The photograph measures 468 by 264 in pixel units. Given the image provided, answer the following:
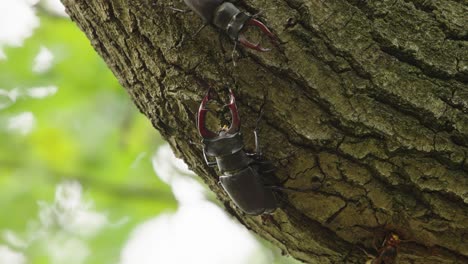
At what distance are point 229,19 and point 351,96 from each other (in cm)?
55

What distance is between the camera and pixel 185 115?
2.23 m

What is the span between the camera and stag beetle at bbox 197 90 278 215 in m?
2.18

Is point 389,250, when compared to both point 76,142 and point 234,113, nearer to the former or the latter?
point 234,113

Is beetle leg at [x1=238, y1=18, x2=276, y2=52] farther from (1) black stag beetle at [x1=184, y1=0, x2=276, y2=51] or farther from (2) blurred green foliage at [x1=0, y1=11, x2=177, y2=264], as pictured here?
(2) blurred green foliage at [x1=0, y1=11, x2=177, y2=264]

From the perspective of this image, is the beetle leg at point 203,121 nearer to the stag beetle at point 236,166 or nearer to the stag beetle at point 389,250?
the stag beetle at point 236,166

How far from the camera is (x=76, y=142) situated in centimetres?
568

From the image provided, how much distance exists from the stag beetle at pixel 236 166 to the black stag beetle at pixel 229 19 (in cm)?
22

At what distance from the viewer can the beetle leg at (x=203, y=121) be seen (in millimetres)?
2131

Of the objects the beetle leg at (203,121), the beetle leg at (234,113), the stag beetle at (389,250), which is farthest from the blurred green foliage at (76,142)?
the stag beetle at (389,250)

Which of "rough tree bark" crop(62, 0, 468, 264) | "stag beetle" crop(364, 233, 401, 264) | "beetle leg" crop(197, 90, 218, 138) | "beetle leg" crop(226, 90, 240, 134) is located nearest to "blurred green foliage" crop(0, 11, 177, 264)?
"rough tree bark" crop(62, 0, 468, 264)

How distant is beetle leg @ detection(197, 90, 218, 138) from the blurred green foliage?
10.8 ft

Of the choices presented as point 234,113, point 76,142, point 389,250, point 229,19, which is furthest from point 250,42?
point 76,142

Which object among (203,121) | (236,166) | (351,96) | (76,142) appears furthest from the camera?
(76,142)

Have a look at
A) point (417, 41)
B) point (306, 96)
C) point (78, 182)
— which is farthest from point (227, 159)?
point (78, 182)
